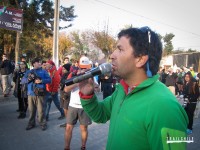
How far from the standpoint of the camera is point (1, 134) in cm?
531

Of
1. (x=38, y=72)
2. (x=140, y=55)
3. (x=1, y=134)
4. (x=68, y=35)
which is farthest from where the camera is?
(x=68, y=35)

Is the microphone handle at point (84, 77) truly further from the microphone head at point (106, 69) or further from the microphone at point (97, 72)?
the microphone head at point (106, 69)

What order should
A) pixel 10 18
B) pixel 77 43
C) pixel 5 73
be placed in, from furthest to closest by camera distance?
pixel 77 43 → pixel 10 18 → pixel 5 73

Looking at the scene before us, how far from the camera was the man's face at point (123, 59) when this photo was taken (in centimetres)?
153

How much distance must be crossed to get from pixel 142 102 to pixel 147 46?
0.41m

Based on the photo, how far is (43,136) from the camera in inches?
207

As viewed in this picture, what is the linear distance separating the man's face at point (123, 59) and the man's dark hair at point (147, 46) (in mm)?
36

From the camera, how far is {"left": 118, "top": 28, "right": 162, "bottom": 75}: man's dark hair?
151 cm

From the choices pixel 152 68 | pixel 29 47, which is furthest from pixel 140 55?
pixel 29 47

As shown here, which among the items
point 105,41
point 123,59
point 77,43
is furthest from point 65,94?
point 77,43

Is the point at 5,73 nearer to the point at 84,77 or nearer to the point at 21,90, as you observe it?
the point at 21,90

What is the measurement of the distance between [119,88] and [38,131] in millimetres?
4417

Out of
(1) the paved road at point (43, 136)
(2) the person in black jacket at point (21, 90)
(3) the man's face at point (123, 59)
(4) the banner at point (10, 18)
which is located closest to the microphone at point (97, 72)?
(3) the man's face at point (123, 59)

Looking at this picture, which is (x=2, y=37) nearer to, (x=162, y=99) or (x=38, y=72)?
(x=38, y=72)
